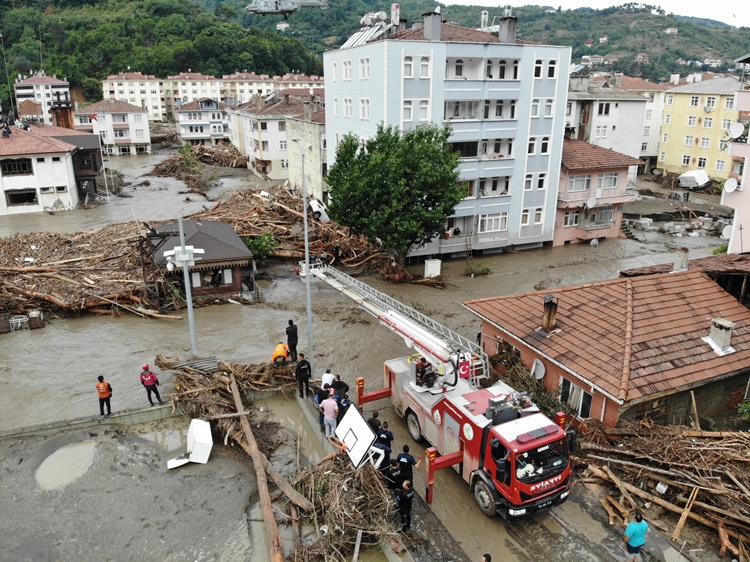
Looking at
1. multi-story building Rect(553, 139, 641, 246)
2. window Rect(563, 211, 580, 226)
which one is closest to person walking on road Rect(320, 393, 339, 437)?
multi-story building Rect(553, 139, 641, 246)

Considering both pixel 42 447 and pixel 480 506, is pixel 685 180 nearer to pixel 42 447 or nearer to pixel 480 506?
pixel 480 506

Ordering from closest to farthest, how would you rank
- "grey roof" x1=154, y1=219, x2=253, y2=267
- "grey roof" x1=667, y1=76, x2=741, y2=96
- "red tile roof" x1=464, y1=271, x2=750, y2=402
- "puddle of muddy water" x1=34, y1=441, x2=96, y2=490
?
"puddle of muddy water" x1=34, y1=441, x2=96, y2=490, "red tile roof" x1=464, y1=271, x2=750, y2=402, "grey roof" x1=154, y1=219, x2=253, y2=267, "grey roof" x1=667, y1=76, x2=741, y2=96

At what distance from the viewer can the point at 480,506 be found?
501 inches

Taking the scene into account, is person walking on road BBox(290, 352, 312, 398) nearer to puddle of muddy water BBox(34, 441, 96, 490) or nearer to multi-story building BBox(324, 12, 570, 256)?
puddle of muddy water BBox(34, 441, 96, 490)

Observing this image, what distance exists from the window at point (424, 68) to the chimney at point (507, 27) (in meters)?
5.90

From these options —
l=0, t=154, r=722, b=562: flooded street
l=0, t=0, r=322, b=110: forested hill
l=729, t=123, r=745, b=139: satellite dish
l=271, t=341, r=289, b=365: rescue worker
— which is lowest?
l=0, t=154, r=722, b=562: flooded street

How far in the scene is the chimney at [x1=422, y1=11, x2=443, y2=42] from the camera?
3147cm

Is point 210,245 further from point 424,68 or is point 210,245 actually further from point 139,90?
point 139,90

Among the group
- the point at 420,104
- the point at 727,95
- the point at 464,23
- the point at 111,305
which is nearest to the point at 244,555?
the point at 111,305

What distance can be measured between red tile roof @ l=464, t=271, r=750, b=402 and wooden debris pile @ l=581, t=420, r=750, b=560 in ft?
3.95

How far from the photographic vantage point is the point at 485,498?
12.3m

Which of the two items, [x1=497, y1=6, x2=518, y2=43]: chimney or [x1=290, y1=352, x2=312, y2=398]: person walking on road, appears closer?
[x1=290, y1=352, x2=312, y2=398]: person walking on road

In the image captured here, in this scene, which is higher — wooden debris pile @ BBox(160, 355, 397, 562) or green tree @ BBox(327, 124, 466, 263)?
green tree @ BBox(327, 124, 466, 263)

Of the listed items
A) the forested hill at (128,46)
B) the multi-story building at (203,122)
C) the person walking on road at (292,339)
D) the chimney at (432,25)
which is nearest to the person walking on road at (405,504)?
the person walking on road at (292,339)
